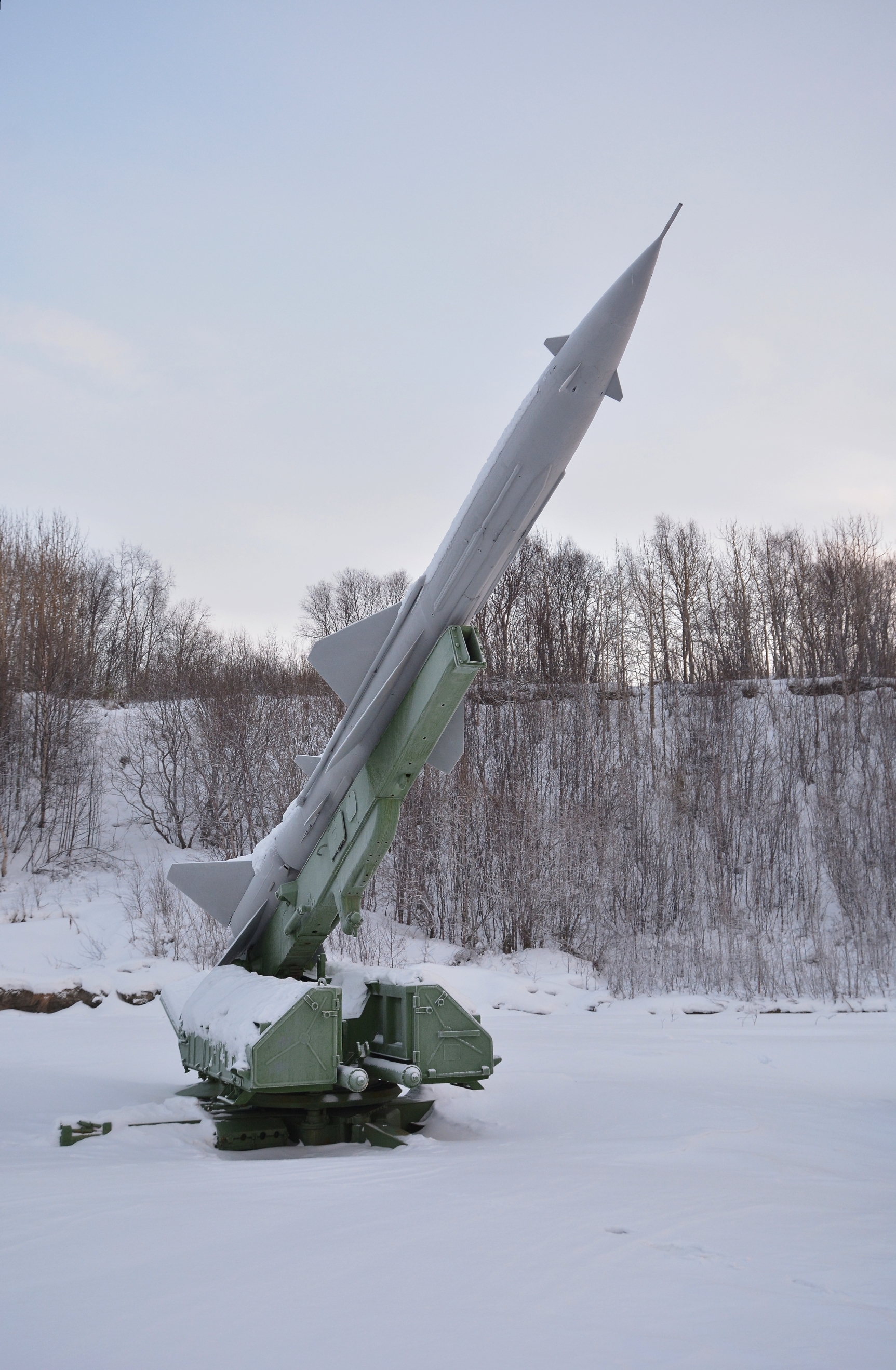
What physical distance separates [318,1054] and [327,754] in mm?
1805

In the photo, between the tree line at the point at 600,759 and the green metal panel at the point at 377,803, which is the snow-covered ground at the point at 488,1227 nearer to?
the green metal panel at the point at 377,803

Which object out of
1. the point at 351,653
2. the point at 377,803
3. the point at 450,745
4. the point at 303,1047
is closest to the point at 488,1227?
the point at 303,1047

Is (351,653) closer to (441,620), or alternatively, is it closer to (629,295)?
(441,620)

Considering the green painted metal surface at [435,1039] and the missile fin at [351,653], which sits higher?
the missile fin at [351,653]

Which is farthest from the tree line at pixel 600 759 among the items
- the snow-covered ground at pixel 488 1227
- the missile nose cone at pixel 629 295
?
the missile nose cone at pixel 629 295

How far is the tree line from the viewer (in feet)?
49.1

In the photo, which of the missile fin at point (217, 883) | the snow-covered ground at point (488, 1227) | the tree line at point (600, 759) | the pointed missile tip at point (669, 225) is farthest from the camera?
the tree line at point (600, 759)

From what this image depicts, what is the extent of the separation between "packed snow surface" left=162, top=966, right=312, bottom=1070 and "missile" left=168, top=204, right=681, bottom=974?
452 mm

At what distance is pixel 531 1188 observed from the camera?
158 inches

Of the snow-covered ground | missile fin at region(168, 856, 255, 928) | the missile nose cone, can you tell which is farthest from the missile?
the snow-covered ground

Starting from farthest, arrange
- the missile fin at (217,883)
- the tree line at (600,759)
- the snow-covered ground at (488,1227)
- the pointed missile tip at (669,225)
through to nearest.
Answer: the tree line at (600,759), the missile fin at (217,883), the pointed missile tip at (669,225), the snow-covered ground at (488,1227)

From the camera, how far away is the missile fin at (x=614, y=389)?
523 centimetres

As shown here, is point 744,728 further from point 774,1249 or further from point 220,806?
point 774,1249

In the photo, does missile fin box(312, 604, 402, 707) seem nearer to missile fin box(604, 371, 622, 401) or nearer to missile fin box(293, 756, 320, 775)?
missile fin box(293, 756, 320, 775)
